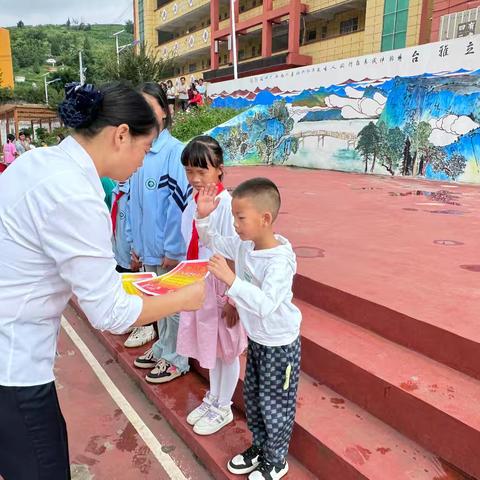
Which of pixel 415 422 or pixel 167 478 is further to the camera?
pixel 167 478

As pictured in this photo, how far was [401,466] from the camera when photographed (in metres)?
1.76

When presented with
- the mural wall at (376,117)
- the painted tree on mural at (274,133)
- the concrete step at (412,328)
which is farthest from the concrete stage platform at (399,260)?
the painted tree on mural at (274,133)

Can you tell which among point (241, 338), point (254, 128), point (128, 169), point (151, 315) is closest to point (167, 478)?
point (241, 338)

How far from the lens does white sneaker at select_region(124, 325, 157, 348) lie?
3.19m

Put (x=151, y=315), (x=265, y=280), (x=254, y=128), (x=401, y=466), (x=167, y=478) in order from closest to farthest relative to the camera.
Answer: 1. (x=151, y=315)
2. (x=265, y=280)
3. (x=401, y=466)
4. (x=167, y=478)
5. (x=254, y=128)

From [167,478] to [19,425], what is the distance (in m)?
1.08

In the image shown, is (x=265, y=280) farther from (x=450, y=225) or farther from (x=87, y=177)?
(x=450, y=225)

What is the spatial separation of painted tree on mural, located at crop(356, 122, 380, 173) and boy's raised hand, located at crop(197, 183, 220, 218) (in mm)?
8100

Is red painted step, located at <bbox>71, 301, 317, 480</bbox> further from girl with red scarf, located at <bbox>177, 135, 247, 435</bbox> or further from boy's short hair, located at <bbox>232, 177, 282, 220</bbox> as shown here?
boy's short hair, located at <bbox>232, 177, 282, 220</bbox>

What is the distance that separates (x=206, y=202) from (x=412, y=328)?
124 cm

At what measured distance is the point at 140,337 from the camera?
3.23m

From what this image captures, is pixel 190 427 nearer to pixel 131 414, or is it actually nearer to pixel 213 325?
pixel 131 414

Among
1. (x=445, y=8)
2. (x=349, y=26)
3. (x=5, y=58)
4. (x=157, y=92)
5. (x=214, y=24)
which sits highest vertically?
(x=5, y=58)

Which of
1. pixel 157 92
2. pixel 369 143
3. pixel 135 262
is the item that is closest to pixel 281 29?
pixel 369 143
